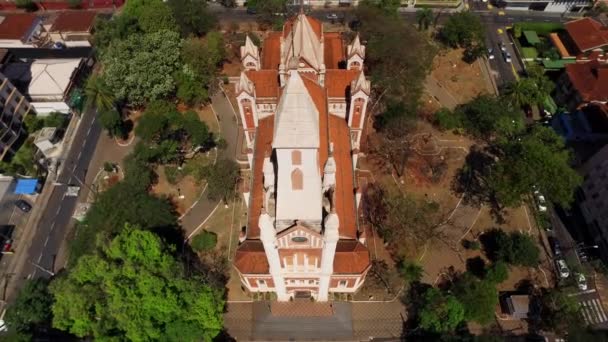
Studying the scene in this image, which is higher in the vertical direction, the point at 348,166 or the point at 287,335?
the point at 348,166

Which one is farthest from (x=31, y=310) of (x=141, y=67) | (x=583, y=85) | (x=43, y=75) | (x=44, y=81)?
(x=583, y=85)

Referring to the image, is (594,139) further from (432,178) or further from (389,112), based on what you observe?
(389,112)

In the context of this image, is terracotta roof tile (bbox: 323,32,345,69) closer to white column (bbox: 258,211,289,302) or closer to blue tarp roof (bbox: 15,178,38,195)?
white column (bbox: 258,211,289,302)

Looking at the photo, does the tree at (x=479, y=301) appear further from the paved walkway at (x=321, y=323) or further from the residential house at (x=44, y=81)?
the residential house at (x=44, y=81)

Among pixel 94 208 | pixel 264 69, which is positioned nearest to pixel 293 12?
pixel 264 69

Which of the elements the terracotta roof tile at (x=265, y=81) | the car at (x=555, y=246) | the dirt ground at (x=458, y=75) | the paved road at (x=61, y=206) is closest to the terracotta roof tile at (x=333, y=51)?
the terracotta roof tile at (x=265, y=81)

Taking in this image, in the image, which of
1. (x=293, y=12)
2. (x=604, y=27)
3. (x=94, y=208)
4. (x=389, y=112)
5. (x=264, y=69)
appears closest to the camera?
(x=94, y=208)
